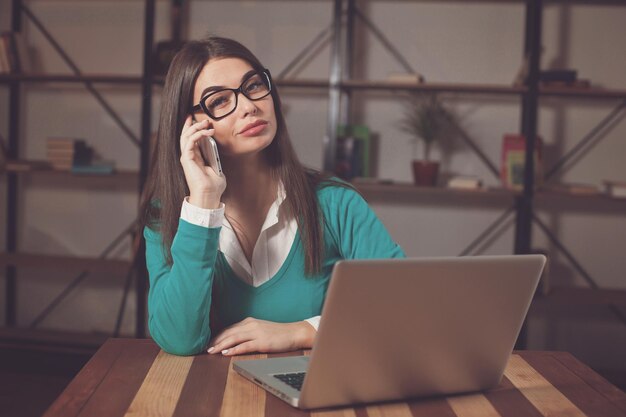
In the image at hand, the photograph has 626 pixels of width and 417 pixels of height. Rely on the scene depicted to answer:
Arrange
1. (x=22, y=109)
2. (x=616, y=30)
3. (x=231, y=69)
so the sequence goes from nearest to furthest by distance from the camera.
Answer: (x=231, y=69) < (x=616, y=30) < (x=22, y=109)

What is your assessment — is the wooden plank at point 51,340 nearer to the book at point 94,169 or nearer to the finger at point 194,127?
the book at point 94,169

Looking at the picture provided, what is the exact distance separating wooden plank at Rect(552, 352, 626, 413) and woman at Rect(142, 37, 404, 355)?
0.47m

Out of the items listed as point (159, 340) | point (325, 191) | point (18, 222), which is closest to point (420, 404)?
point (159, 340)

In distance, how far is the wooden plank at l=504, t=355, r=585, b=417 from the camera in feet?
3.55

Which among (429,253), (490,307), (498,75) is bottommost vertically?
(429,253)

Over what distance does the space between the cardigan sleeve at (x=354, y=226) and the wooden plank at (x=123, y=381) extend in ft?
1.87

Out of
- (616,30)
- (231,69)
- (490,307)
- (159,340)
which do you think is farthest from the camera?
(616,30)

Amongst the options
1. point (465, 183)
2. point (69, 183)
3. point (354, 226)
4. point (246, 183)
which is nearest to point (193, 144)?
point (246, 183)

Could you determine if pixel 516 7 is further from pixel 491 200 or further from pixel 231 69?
pixel 231 69

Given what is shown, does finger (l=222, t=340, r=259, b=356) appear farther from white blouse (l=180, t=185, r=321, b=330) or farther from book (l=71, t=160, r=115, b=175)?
book (l=71, t=160, r=115, b=175)

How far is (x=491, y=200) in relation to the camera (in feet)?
12.5

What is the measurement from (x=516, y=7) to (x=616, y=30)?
0.50 meters

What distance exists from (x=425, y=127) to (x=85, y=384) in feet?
8.85

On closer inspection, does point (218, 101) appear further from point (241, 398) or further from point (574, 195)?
point (574, 195)
